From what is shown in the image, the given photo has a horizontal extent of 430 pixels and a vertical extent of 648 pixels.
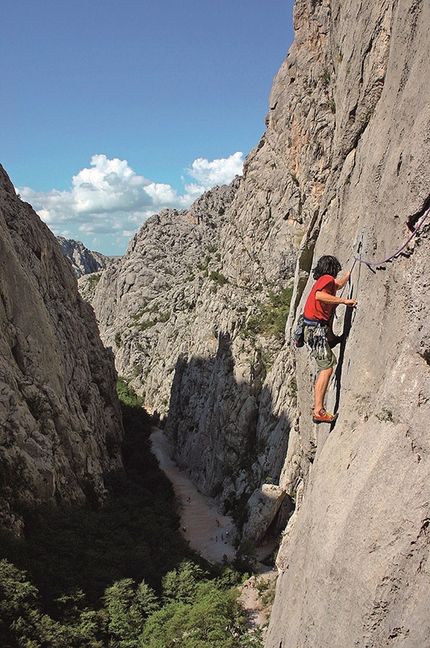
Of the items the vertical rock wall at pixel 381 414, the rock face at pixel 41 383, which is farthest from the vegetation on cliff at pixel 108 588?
the vertical rock wall at pixel 381 414

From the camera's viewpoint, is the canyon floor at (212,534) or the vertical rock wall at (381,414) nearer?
the vertical rock wall at (381,414)

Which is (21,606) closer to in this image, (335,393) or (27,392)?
(27,392)

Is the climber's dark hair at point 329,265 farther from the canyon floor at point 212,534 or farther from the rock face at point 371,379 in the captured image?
the canyon floor at point 212,534

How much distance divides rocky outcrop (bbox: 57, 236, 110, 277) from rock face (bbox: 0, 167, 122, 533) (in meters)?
126

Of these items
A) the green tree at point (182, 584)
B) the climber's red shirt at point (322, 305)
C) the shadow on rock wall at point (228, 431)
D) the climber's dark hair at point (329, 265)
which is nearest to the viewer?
the climber's red shirt at point (322, 305)

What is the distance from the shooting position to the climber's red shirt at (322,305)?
7645mm

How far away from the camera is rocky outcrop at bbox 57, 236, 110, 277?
158 m

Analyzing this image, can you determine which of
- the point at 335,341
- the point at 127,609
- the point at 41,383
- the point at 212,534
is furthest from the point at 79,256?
the point at 335,341

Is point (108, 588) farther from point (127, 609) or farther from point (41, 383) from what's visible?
point (41, 383)

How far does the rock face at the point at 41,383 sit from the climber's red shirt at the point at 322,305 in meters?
15.4

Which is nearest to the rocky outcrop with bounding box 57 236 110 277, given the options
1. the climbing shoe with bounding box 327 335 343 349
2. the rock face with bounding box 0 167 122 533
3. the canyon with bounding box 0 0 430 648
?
the canyon with bounding box 0 0 430 648

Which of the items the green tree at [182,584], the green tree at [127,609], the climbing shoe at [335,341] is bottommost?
the green tree at [182,584]

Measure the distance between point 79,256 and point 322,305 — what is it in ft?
531

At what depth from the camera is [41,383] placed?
2323 centimetres
